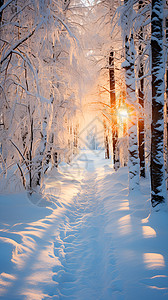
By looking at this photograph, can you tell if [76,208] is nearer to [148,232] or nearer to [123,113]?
[148,232]

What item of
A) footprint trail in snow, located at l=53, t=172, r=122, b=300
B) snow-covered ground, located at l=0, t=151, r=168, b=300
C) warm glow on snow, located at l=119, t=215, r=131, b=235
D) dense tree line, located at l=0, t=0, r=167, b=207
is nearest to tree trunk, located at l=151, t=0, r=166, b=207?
dense tree line, located at l=0, t=0, r=167, b=207

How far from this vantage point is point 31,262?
10.2 ft

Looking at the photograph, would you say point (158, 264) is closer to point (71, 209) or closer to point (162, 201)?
point (162, 201)

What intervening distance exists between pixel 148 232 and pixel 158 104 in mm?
3261

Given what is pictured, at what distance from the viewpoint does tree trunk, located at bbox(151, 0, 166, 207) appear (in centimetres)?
455

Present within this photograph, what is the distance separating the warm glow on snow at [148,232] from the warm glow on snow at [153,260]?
0.61m

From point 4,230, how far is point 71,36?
5053 mm

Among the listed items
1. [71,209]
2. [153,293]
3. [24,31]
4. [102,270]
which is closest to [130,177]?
[71,209]

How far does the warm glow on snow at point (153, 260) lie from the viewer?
2.67 m

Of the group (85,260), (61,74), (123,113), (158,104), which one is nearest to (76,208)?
(85,260)

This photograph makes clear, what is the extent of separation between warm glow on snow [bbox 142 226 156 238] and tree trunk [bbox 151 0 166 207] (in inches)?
34.2

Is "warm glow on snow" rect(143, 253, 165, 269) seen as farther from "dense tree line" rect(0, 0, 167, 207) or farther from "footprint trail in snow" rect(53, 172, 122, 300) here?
"dense tree line" rect(0, 0, 167, 207)

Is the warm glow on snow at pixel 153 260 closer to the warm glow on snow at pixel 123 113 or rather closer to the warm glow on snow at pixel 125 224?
the warm glow on snow at pixel 125 224

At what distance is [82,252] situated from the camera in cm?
368
